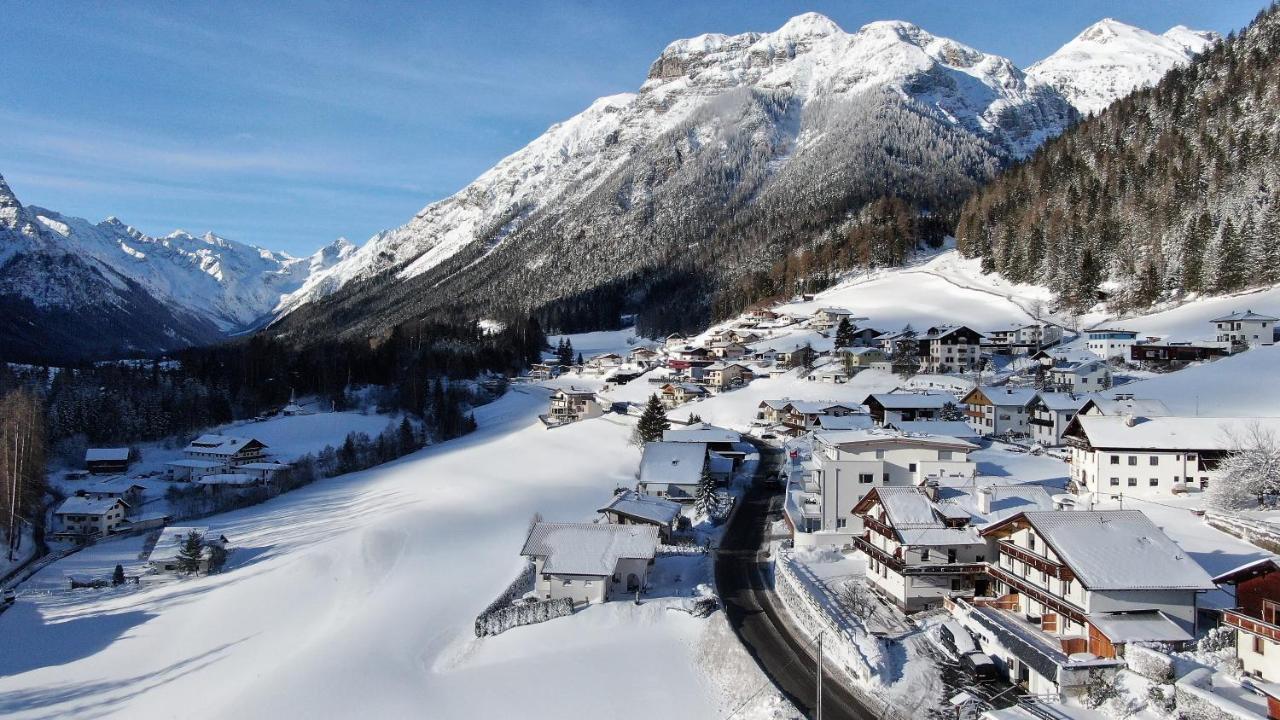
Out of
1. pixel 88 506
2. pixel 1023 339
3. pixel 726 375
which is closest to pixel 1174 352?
pixel 1023 339

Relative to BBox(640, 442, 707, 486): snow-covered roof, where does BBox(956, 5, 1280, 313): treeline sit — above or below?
above

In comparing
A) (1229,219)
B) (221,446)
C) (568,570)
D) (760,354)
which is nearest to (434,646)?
(568,570)

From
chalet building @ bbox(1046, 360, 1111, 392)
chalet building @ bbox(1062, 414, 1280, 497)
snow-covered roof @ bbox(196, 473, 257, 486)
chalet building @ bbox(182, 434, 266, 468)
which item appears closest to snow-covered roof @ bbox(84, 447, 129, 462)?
chalet building @ bbox(182, 434, 266, 468)

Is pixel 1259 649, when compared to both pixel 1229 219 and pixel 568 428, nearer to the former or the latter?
pixel 568 428

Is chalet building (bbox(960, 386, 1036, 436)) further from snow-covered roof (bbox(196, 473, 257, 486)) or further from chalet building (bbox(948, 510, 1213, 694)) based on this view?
snow-covered roof (bbox(196, 473, 257, 486))

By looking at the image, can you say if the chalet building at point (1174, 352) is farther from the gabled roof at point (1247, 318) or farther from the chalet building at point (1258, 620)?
the chalet building at point (1258, 620)

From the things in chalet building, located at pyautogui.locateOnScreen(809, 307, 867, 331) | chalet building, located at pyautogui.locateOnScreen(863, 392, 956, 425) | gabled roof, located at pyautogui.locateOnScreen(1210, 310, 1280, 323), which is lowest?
chalet building, located at pyautogui.locateOnScreen(863, 392, 956, 425)
